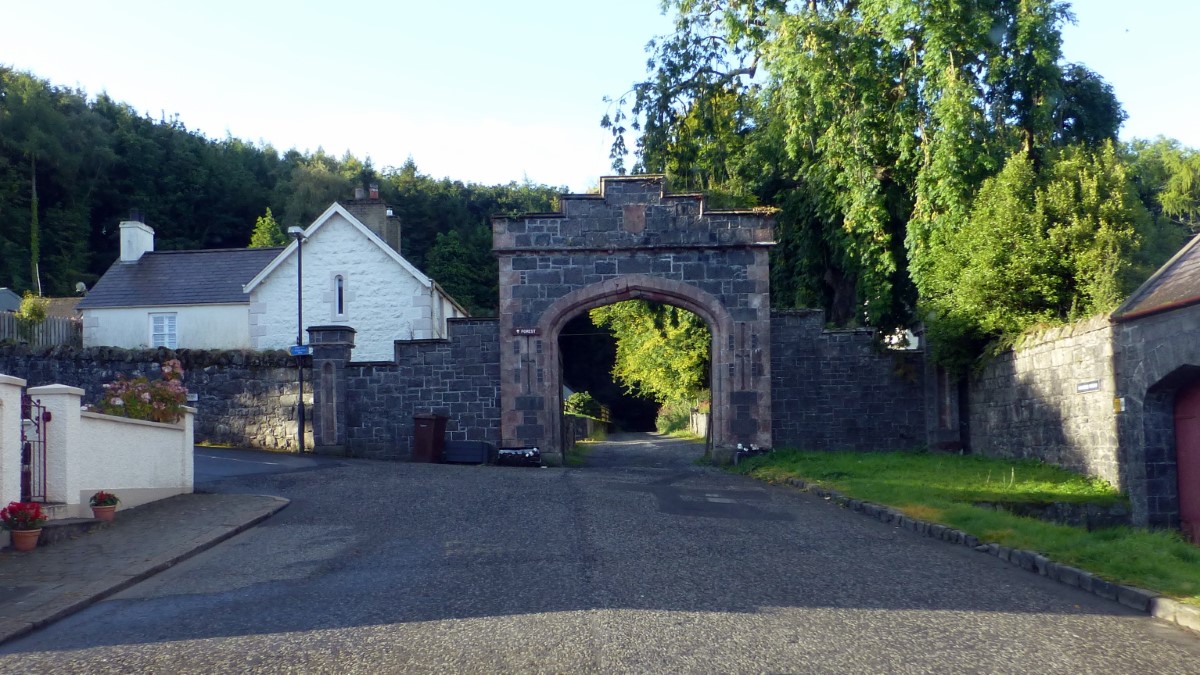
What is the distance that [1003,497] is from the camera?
1581 cm

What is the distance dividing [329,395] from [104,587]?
14650 millimetres

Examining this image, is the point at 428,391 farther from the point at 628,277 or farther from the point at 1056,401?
the point at 1056,401

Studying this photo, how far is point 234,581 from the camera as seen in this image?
9.95 m

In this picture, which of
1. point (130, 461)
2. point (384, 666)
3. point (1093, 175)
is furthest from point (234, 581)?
point (1093, 175)

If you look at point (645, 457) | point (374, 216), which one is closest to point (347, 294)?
point (374, 216)

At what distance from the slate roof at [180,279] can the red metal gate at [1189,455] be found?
1254 inches

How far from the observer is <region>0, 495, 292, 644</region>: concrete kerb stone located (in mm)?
8203

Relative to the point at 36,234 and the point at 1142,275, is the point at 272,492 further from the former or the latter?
the point at 36,234

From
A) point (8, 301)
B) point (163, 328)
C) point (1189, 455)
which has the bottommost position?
point (1189, 455)

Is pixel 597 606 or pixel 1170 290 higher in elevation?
pixel 1170 290

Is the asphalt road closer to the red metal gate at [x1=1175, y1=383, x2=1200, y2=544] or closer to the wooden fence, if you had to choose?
the red metal gate at [x1=1175, y1=383, x2=1200, y2=544]

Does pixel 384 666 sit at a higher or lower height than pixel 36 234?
lower

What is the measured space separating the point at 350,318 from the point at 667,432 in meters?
21.9

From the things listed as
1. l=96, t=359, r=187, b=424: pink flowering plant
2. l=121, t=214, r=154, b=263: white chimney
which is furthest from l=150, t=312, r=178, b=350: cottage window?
l=96, t=359, r=187, b=424: pink flowering plant
